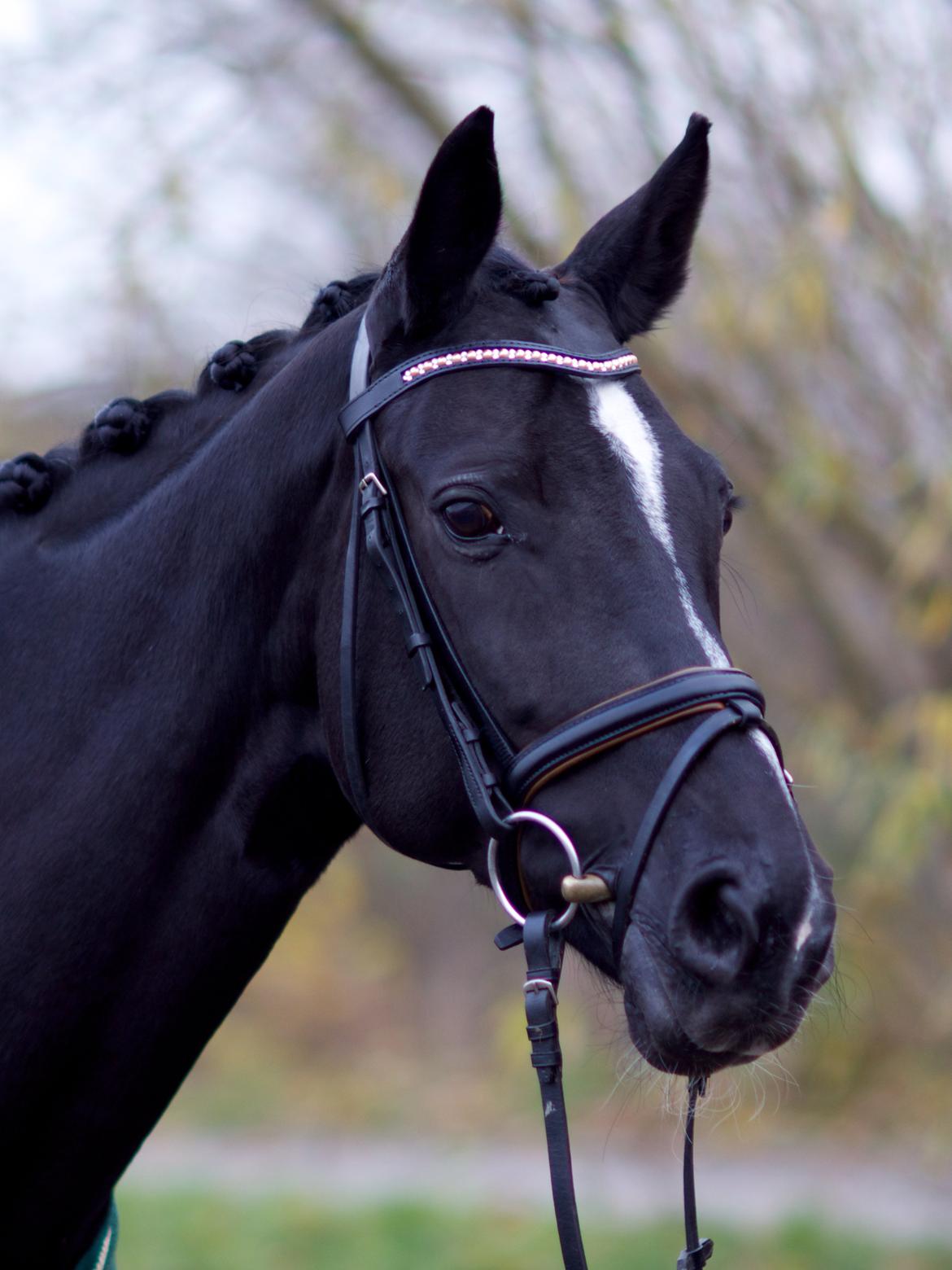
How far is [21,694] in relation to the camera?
2.34 metres

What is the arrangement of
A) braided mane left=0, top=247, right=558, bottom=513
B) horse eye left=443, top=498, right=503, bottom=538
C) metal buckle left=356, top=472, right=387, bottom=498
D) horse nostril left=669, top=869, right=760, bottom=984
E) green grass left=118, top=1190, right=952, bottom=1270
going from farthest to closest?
green grass left=118, top=1190, right=952, bottom=1270, braided mane left=0, top=247, right=558, bottom=513, metal buckle left=356, top=472, right=387, bottom=498, horse eye left=443, top=498, right=503, bottom=538, horse nostril left=669, top=869, right=760, bottom=984

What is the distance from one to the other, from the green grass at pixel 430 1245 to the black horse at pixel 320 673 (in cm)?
489

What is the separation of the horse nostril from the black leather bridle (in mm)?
92

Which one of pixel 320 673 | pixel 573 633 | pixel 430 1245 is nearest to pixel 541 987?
pixel 573 633

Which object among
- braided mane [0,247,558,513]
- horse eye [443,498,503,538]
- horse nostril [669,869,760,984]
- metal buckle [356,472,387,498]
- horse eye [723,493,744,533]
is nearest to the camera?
horse nostril [669,869,760,984]

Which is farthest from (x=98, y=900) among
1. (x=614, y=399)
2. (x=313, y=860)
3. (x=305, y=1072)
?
(x=305, y=1072)

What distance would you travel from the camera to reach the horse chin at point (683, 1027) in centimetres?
180

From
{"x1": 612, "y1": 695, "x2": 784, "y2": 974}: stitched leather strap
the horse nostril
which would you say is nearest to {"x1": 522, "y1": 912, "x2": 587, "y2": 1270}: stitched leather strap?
{"x1": 612, "y1": 695, "x2": 784, "y2": 974}: stitched leather strap

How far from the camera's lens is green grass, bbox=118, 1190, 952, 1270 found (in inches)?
259

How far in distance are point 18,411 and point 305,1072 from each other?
22.5ft

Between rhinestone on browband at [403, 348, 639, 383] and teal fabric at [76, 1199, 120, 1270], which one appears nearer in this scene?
rhinestone on browband at [403, 348, 639, 383]

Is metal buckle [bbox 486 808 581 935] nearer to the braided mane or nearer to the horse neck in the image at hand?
the horse neck

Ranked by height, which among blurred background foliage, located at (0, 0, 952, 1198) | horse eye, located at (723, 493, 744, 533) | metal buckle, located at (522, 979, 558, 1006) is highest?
blurred background foliage, located at (0, 0, 952, 1198)

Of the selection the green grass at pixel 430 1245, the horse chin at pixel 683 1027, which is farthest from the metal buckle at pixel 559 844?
the green grass at pixel 430 1245
